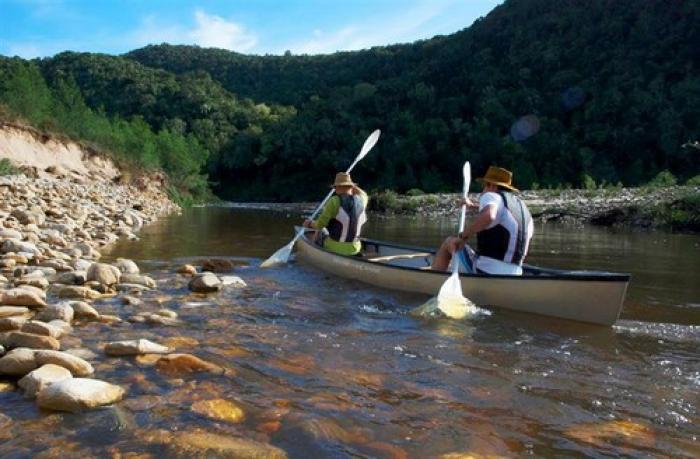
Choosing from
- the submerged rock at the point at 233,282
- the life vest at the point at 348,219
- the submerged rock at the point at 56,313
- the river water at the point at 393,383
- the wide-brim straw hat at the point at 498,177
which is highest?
the wide-brim straw hat at the point at 498,177

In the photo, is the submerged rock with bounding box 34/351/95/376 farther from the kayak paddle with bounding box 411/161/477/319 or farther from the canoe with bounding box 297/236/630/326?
the canoe with bounding box 297/236/630/326

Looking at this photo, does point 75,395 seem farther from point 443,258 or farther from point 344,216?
point 344,216

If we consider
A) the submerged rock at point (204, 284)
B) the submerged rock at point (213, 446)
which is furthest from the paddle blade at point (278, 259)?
the submerged rock at point (213, 446)

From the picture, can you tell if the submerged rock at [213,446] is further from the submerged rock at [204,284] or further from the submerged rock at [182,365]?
the submerged rock at [204,284]

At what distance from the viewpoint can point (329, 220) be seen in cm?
867

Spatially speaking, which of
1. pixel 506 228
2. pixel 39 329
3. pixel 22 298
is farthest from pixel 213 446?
pixel 506 228

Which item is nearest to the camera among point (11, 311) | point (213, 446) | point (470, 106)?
point (213, 446)

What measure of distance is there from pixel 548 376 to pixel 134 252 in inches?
291

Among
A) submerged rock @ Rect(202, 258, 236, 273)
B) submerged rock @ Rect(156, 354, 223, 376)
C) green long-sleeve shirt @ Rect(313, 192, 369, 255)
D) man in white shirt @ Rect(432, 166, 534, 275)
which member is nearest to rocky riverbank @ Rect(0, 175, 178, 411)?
submerged rock @ Rect(156, 354, 223, 376)

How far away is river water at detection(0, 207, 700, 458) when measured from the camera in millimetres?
2822

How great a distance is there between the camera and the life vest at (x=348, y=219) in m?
8.29

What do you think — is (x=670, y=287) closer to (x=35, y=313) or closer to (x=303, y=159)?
(x=35, y=313)

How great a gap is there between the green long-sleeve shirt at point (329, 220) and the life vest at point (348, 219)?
0.15 ft

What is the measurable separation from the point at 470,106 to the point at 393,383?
6513 centimetres
